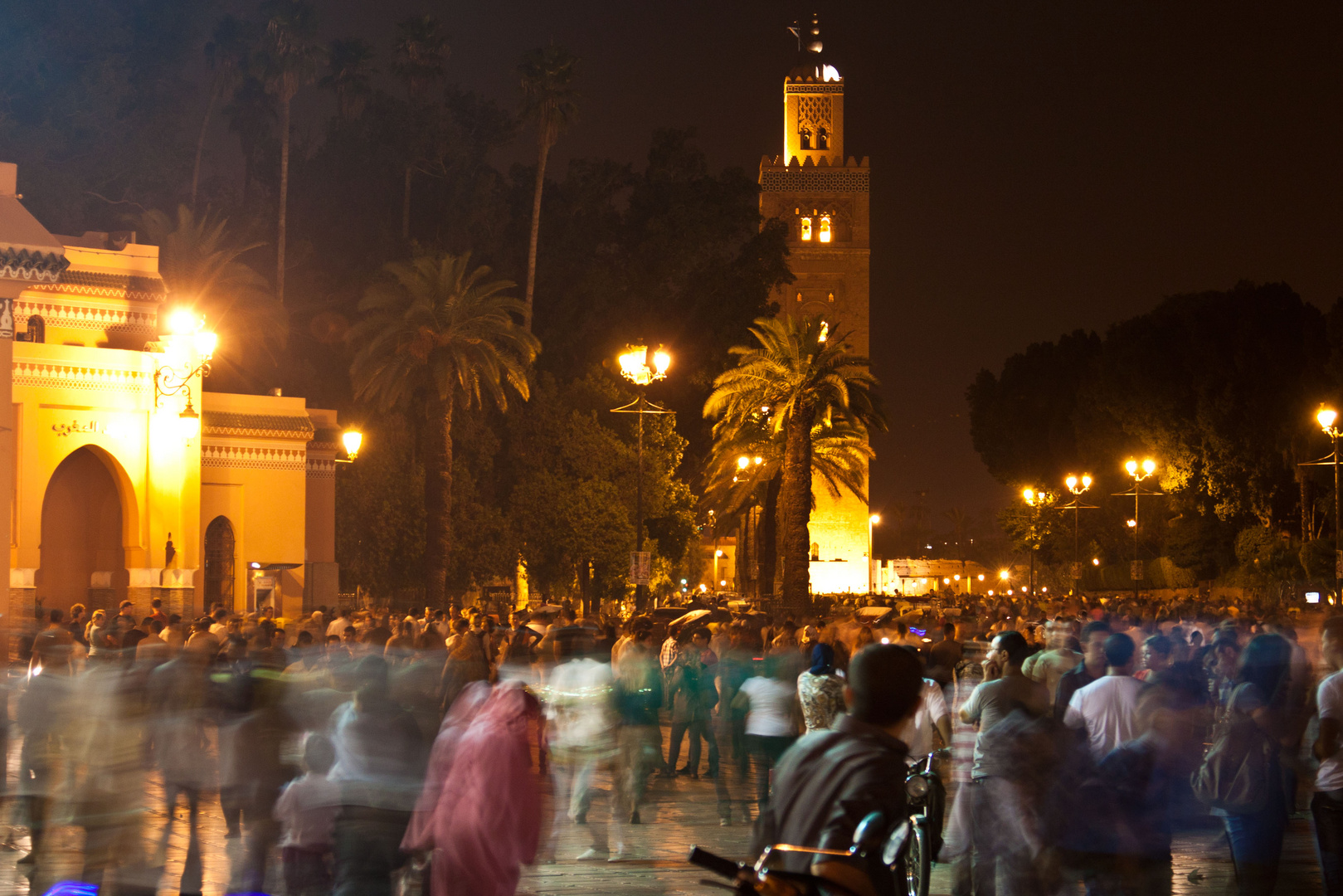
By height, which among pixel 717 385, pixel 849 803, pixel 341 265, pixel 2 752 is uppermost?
pixel 341 265

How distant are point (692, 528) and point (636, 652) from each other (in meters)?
37.1

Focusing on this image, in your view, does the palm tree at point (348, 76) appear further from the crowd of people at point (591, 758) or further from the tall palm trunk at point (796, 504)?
the crowd of people at point (591, 758)

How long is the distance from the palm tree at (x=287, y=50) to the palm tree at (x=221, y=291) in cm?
1068

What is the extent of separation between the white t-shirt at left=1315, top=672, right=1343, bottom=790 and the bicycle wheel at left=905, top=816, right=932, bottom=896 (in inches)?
88.5

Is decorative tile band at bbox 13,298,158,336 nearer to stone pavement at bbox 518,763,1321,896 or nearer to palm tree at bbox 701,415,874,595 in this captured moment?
palm tree at bbox 701,415,874,595

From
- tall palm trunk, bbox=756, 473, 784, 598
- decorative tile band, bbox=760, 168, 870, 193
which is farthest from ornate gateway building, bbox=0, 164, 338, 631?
decorative tile band, bbox=760, 168, 870, 193

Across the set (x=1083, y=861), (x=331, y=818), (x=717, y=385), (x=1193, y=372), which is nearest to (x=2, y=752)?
(x=331, y=818)

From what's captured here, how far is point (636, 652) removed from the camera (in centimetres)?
1216

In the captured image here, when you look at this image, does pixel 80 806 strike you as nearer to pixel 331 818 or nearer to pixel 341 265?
pixel 331 818

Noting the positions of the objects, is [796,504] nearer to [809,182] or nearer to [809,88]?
[809,182]

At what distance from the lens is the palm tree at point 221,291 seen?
4012 centimetres

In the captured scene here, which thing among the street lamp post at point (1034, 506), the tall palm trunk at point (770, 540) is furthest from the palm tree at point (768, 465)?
the street lamp post at point (1034, 506)

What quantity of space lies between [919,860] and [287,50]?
52.4 m

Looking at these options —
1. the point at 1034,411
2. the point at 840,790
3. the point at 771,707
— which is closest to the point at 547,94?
the point at 1034,411
